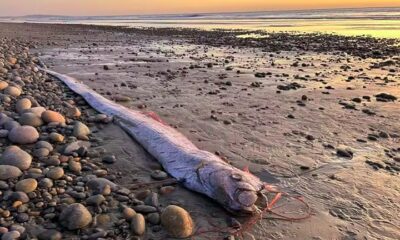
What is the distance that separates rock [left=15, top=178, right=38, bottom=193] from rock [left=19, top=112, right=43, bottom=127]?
2.11 meters

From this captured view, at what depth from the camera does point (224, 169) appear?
470 centimetres

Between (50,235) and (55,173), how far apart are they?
3.87ft

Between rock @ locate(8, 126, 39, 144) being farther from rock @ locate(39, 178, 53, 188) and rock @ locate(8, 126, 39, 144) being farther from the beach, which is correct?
rock @ locate(39, 178, 53, 188)

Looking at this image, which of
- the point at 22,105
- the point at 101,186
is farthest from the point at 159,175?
the point at 22,105

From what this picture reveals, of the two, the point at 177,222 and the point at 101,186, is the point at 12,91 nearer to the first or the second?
the point at 101,186

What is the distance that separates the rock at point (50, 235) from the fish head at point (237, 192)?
5.37ft

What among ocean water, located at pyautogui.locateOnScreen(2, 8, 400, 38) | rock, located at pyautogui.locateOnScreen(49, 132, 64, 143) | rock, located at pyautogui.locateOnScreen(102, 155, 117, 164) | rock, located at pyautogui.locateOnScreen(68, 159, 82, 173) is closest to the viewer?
rock, located at pyautogui.locateOnScreen(68, 159, 82, 173)

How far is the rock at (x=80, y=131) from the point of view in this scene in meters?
6.29

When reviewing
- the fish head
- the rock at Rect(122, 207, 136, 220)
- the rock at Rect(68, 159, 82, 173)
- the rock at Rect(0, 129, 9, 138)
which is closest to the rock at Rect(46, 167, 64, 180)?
the rock at Rect(68, 159, 82, 173)

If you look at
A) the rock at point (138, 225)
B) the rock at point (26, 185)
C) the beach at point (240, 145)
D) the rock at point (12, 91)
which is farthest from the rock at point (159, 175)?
the rock at point (12, 91)

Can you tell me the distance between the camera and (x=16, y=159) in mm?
4941

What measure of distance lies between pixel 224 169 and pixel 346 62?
517 inches

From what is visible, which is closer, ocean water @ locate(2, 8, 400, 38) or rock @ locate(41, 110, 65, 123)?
rock @ locate(41, 110, 65, 123)

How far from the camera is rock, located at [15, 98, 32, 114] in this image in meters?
7.01
